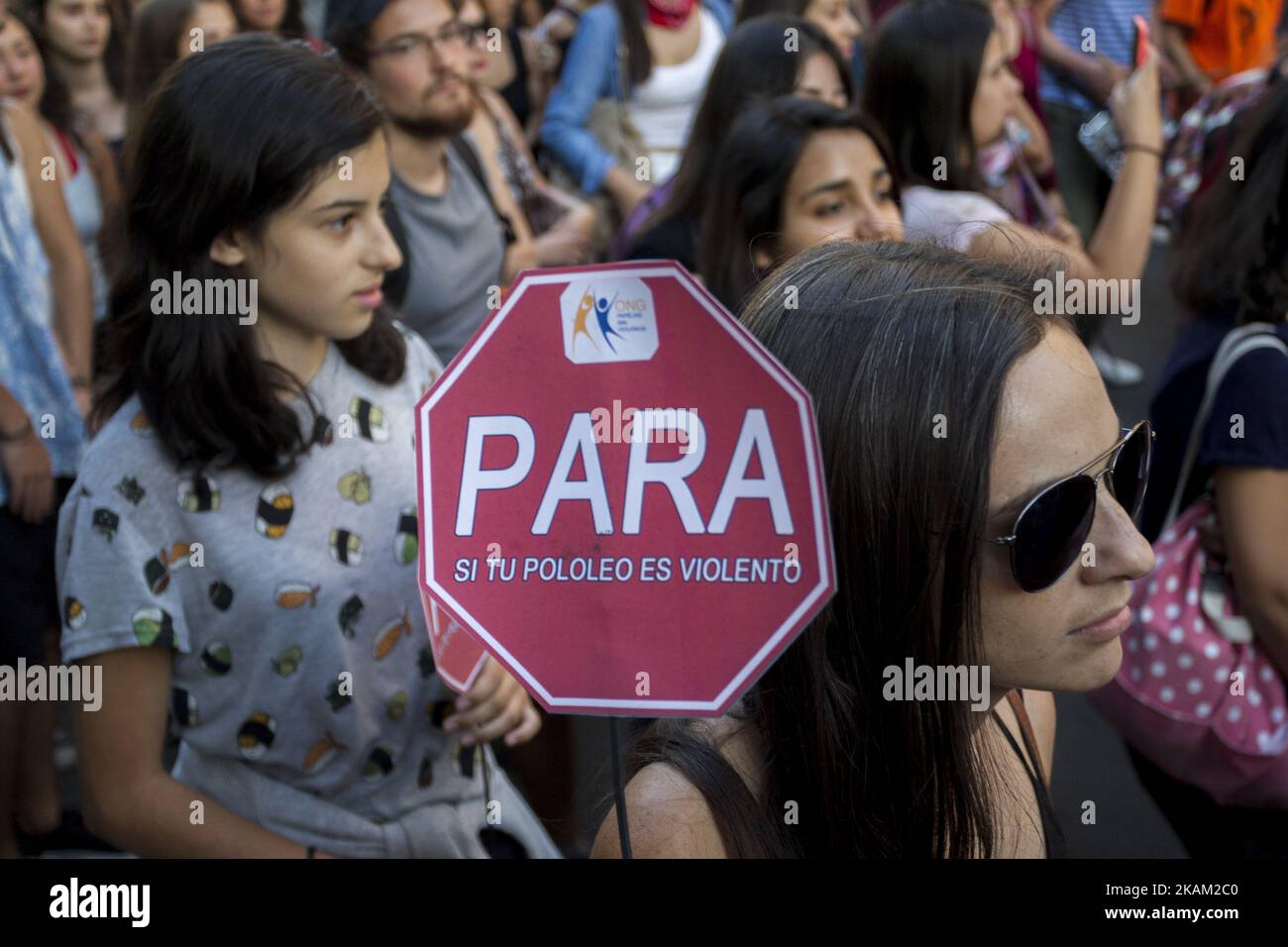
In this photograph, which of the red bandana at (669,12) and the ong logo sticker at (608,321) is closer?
the ong logo sticker at (608,321)

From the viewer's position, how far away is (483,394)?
45.6 inches

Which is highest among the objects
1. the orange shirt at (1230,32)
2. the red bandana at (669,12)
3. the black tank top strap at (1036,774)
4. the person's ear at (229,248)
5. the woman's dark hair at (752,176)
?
the orange shirt at (1230,32)

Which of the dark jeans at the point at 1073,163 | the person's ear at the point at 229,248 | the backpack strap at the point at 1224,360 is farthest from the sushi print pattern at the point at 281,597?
the dark jeans at the point at 1073,163

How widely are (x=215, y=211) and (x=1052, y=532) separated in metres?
1.15

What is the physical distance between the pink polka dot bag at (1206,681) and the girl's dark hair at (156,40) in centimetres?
259

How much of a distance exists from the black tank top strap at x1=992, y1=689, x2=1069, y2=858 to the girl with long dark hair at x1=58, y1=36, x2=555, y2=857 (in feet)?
2.30

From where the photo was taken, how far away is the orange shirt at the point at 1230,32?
18.5 ft

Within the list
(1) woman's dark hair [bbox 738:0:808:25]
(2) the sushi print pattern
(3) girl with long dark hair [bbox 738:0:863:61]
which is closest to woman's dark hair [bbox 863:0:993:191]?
(3) girl with long dark hair [bbox 738:0:863:61]

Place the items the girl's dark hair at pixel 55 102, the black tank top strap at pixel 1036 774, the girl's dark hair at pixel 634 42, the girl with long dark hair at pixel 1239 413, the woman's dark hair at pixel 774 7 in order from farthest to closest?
the girl's dark hair at pixel 634 42
the woman's dark hair at pixel 774 7
the girl's dark hair at pixel 55 102
the girl with long dark hair at pixel 1239 413
the black tank top strap at pixel 1036 774

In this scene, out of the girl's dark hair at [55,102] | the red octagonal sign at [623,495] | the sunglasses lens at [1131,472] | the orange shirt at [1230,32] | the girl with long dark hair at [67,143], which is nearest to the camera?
the red octagonal sign at [623,495]

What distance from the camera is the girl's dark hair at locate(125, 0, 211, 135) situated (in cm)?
350

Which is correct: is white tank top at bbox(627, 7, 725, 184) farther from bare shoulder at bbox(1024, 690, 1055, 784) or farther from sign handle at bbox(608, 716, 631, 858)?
sign handle at bbox(608, 716, 631, 858)

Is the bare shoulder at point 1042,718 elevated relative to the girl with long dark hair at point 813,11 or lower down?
lower down

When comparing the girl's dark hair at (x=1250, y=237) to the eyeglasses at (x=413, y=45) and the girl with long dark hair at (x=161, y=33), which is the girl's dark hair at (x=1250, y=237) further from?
the girl with long dark hair at (x=161, y=33)
